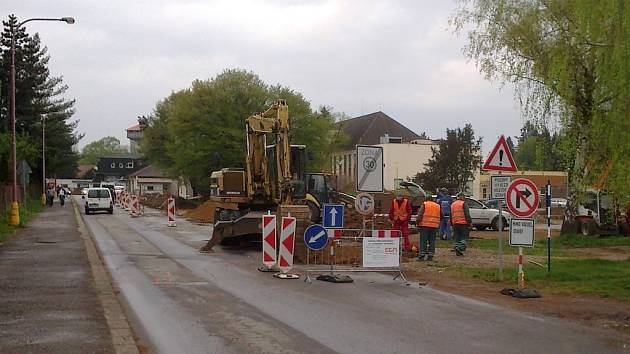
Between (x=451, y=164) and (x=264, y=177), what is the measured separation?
49550 millimetres

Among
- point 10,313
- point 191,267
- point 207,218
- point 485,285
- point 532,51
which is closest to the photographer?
point 10,313

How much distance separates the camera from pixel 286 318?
10266 millimetres

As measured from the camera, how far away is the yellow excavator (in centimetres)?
2158

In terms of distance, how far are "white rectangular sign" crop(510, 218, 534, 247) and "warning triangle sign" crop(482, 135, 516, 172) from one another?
129 centimetres

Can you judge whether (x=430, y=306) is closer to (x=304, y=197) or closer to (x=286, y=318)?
(x=286, y=318)

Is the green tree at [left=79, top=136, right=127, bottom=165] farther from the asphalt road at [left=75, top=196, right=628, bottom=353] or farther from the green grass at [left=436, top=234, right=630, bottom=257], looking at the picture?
the asphalt road at [left=75, top=196, right=628, bottom=353]

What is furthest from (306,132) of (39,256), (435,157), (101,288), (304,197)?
(101,288)

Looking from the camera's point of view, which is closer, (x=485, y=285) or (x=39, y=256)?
(x=485, y=285)

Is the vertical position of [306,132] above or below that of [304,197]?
above

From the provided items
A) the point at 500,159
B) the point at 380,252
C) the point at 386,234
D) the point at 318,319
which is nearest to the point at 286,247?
the point at 380,252

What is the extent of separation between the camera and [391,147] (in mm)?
85125

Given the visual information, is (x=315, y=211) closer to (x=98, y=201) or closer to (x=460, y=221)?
(x=460, y=221)

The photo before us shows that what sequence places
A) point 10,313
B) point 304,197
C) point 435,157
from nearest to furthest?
point 10,313 → point 304,197 → point 435,157

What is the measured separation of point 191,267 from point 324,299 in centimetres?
561
